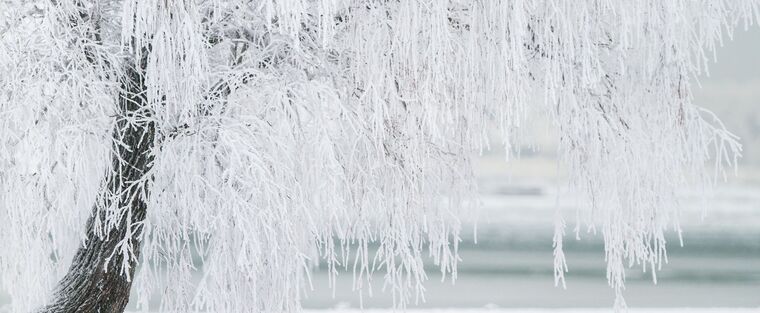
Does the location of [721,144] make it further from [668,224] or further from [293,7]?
[293,7]

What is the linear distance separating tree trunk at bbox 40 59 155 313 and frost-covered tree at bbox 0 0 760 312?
0.03 feet

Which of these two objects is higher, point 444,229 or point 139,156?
point 139,156

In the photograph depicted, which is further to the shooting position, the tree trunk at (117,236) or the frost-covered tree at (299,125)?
the tree trunk at (117,236)

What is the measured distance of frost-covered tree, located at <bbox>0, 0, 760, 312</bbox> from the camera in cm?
418

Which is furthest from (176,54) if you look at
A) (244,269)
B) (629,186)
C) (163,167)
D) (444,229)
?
(629,186)

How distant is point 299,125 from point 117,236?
109cm

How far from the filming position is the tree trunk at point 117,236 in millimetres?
4512

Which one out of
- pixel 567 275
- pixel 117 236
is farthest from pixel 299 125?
pixel 567 275

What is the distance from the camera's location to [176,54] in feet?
13.6

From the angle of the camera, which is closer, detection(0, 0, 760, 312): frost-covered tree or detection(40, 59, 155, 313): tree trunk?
detection(0, 0, 760, 312): frost-covered tree

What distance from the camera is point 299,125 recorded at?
170 inches

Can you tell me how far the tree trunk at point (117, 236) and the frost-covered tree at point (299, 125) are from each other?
11 mm

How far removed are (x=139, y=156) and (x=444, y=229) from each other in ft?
4.92

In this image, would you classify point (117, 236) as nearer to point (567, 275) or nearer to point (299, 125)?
point (299, 125)
